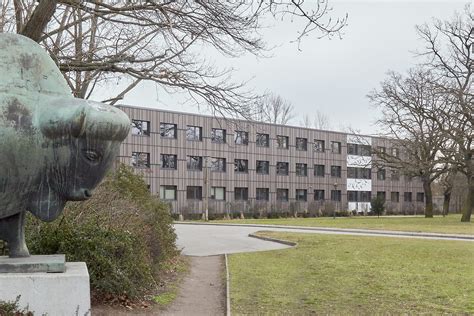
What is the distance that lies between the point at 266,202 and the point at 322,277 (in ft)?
160

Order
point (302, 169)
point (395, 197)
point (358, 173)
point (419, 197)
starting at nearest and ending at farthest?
point (302, 169) < point (358, 173) < point (395, 197) < point (419, 197)

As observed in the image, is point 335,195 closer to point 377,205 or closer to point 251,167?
point 377,205

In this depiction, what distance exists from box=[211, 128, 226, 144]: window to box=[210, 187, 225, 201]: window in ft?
16.4

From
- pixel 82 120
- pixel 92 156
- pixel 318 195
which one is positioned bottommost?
pixel 318 195

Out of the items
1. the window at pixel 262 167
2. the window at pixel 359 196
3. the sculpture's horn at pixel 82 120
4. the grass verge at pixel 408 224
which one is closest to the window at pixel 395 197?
the window at pixel 359 196

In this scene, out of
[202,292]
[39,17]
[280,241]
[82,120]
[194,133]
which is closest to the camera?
[82,120]

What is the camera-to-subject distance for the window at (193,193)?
55.7 metres

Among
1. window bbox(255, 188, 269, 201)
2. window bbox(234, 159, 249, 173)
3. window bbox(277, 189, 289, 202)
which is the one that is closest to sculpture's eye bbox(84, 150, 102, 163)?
window bbox(234, 159, 249, 173)

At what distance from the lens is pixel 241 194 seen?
198 ft

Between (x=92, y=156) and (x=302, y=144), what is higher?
(x=302, y=144)

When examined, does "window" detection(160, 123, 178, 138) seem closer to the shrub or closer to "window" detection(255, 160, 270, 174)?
"window" detection(255, 160, 270, 174)

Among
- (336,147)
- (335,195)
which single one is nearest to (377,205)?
(335,195)

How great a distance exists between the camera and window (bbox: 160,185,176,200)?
53.9m

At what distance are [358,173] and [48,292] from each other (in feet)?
229
